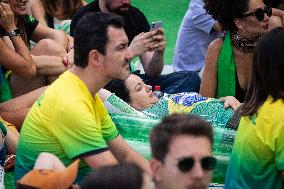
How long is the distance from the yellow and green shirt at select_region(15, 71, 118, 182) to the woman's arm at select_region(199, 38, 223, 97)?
A: 5.76ft

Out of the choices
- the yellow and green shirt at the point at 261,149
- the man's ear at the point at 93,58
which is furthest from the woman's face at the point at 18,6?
the yellow and green shirt at the point at 261,149

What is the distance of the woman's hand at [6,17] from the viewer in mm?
6230

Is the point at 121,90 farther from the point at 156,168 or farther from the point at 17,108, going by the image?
the point at 156,168

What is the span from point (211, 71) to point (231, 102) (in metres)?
0.44

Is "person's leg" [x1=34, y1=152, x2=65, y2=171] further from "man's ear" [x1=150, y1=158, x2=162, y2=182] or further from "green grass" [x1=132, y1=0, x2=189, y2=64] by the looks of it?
"green grass" [x1=132, y1=0, x2=189, y2=64]

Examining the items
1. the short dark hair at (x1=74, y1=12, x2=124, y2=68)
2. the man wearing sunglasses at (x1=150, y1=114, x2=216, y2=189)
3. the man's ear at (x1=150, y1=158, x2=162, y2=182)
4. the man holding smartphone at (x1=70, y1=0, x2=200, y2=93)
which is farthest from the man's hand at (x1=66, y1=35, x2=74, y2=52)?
the man's ear at (x1=150, y1=158, x2=162, y2=182)

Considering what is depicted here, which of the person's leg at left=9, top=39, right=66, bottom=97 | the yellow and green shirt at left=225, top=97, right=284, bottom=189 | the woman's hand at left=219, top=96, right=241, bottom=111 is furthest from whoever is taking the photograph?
the person's leg at left=9, top=39, right=66, bottom=97

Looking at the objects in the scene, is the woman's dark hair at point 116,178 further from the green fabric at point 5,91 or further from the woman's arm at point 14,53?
the green fabric at point 5,91

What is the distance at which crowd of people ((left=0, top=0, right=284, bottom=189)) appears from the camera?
337 centimetres

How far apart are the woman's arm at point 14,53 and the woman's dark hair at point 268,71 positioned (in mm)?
2479

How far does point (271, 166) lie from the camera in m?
3.91

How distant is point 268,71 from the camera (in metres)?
3.91

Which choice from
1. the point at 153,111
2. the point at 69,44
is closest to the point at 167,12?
the point at 69,44

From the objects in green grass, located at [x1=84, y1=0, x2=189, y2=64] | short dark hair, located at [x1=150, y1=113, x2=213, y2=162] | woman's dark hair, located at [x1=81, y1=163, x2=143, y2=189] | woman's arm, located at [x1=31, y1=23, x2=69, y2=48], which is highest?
woman's dark hair, located at [x1=81, y1=163, x2=143, y2=189]
